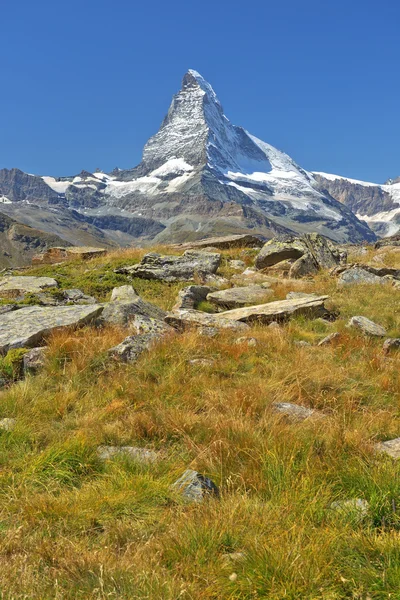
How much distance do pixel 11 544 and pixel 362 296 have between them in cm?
1193

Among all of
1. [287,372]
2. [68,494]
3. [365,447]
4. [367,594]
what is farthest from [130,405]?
[367,594]

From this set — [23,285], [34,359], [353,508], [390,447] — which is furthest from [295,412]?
[23,285]

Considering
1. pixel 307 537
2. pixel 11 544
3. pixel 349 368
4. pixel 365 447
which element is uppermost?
pixel 349 368

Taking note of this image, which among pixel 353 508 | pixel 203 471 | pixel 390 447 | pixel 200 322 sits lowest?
pixel 203 471

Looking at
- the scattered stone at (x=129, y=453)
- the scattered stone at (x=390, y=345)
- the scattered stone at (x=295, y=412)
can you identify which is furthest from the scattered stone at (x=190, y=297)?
the scattered stone at (x=129, y=453)

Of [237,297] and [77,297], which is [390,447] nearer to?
[237,297]

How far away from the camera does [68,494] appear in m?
4.03

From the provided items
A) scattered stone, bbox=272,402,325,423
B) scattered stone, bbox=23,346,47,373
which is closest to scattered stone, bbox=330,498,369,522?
scattered stone, bbox=272,402,325,423

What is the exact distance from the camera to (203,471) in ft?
14.7

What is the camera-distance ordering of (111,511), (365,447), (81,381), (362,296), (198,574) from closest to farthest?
(198,574) → (111,511) → (365,447) → (81,381) → (362,296)

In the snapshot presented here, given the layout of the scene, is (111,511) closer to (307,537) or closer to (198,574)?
(198,574)

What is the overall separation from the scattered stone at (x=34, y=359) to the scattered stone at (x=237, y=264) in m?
12.5

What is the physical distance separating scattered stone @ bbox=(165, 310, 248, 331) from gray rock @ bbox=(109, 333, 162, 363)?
178 cm

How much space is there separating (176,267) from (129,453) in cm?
1253
